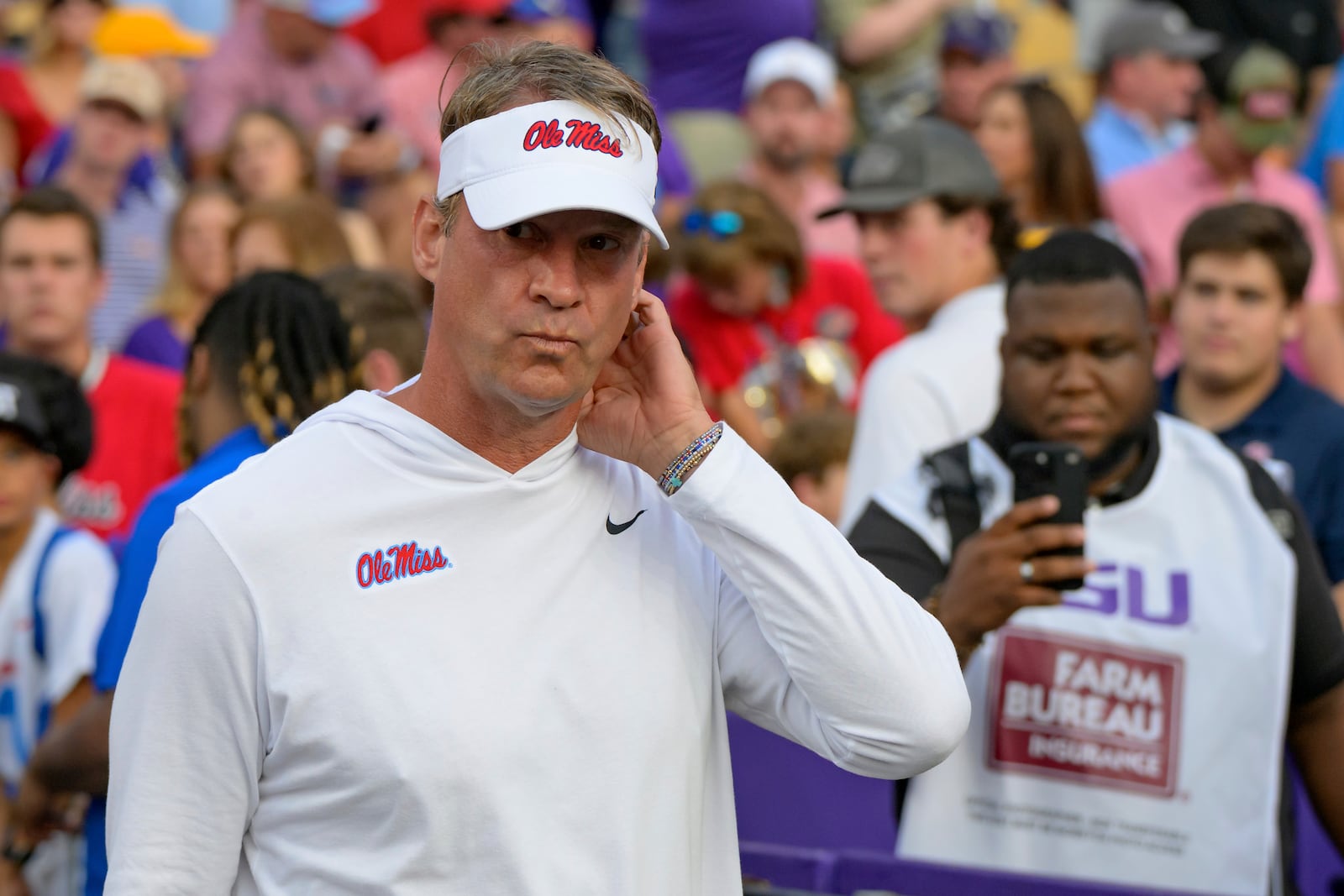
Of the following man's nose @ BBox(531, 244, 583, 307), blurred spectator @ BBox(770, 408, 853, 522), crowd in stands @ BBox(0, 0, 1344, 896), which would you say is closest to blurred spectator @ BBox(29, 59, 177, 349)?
crowd in stands @ BBox(0, 0, 1344, 896)

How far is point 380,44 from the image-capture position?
34.9ft

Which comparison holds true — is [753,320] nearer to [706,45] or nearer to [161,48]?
[706,45]

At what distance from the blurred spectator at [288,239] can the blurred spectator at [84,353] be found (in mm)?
835

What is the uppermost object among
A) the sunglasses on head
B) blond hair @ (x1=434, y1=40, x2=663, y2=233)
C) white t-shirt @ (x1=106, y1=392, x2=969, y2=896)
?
the sunglasses on head

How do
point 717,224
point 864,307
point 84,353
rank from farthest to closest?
point 864,307
point 717,224
point 84,353

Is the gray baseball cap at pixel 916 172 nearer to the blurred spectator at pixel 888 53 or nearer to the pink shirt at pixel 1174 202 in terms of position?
the pink shirt at pixel 1174 202

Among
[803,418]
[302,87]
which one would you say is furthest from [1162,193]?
[302,87]

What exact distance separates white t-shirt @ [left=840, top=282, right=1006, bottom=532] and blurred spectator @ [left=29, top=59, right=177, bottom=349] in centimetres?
467

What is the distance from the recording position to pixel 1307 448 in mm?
5168

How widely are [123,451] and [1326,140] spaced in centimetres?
601

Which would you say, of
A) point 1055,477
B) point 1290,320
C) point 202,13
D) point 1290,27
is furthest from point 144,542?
point 1290,27

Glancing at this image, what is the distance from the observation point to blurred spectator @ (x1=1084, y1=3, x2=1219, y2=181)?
9508 millimetres

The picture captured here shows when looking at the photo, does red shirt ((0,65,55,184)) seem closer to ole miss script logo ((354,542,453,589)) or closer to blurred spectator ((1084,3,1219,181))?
blurred spectator ((1084,3,1219,181))

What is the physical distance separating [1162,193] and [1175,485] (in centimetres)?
443
